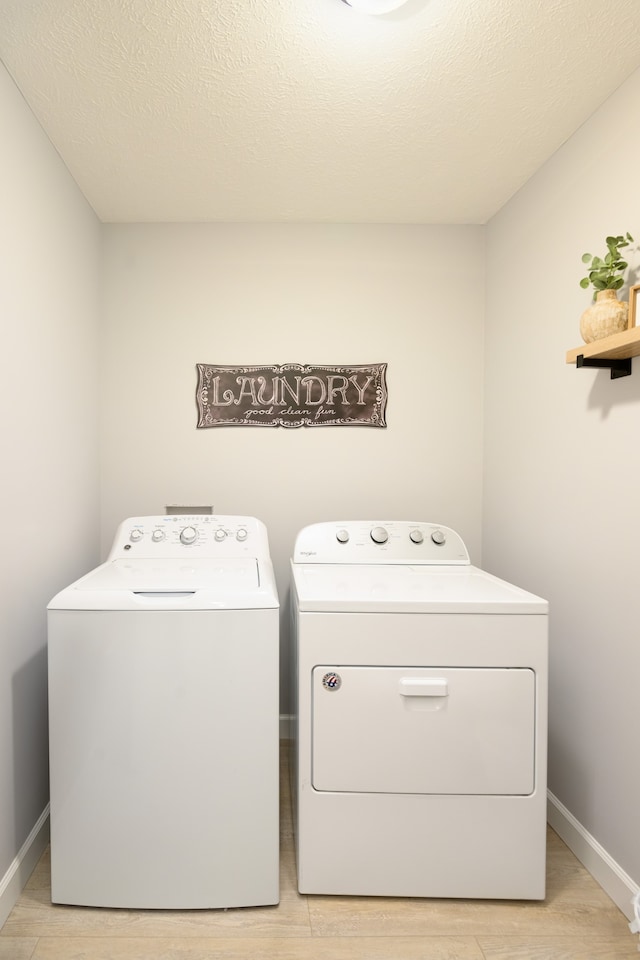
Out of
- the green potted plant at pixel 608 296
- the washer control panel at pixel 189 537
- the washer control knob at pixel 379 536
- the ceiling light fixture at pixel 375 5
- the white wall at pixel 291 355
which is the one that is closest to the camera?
the ceiling light fixture at pixel 375 5

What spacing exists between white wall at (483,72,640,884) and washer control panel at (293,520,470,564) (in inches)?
12.1

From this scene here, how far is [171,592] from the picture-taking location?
166 cm

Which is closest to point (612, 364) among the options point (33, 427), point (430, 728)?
point (430, 728)

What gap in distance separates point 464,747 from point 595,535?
2.50 ft

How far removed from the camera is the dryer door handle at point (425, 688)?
1.63 m

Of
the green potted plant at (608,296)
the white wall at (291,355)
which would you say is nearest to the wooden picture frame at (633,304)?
the green potted plant at (608,296)

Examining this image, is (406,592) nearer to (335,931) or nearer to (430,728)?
(430,728)

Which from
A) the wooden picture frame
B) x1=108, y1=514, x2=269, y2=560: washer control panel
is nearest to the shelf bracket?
the wooden picture frame

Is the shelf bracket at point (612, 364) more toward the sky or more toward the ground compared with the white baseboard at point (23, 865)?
more toward the sky

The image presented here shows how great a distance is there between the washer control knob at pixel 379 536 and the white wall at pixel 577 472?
1.77 feet

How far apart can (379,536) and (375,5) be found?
1.66 meters

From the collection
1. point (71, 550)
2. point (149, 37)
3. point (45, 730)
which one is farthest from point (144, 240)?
point (45, 730)

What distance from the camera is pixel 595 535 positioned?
1.83m

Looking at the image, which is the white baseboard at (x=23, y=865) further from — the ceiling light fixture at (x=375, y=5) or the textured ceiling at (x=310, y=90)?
the ceiling light fixture at (x=375, y=5)
